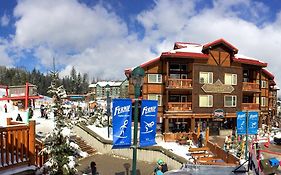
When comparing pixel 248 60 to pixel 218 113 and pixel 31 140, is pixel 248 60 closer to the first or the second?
pixel 218 113

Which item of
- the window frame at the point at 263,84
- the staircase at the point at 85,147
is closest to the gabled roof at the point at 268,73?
the window frame at the point at 263,84

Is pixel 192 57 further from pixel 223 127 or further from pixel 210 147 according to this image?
pixel 210 147

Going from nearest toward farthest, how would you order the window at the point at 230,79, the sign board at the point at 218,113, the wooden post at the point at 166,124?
the wooden post at the point at 166,124
the sign board at the point at 218,113
the window at the point at 230,79

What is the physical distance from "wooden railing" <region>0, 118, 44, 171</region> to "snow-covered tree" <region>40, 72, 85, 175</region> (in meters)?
1.85

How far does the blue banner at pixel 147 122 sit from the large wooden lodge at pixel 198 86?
23822 mm

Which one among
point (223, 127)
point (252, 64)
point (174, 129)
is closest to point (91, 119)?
point (174, 129)

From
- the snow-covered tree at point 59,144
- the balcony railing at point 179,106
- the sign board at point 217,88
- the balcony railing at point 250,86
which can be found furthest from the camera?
the balcony railing at point 250,86

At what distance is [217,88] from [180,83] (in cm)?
525

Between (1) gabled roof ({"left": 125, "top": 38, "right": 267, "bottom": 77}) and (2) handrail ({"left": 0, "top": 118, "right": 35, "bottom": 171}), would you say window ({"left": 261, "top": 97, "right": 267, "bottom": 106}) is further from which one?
(2) handrail ({"left": 0, "top": 118, "right": 35, "bottom": 171})

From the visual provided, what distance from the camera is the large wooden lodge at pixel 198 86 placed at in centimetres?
3319

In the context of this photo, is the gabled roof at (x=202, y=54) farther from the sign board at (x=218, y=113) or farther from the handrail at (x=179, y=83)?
the sign board at (x=218, y=113)

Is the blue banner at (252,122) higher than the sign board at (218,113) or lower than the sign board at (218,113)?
higher

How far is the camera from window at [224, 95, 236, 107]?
117 ft

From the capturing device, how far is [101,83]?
108m
